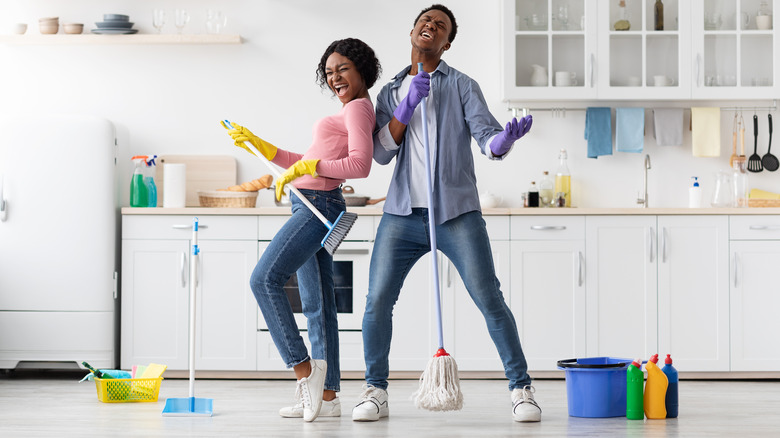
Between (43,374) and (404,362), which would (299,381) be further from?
(43,374)

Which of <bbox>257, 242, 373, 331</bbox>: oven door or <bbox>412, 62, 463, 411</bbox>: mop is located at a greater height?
<bbox>257, 242, 373, 331</bbox>: oven door

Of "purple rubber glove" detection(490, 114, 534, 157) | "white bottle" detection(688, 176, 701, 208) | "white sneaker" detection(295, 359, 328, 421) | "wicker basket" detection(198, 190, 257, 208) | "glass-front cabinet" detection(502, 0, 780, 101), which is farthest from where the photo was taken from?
"white bottle" detection(688, 176, 701, 208)

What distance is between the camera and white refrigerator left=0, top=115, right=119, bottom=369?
13.9 ft

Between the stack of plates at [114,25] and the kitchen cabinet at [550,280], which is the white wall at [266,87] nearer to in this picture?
the stack of plates at [114,25]

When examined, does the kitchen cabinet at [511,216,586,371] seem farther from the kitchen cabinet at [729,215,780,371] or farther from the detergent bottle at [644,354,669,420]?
the detergent bottle at [644,354,669,420]

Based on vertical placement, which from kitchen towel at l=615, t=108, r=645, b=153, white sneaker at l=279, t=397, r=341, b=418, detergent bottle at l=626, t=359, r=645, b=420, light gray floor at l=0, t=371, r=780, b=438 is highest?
kitchen towel at l=615, t=108, r=645, b=153

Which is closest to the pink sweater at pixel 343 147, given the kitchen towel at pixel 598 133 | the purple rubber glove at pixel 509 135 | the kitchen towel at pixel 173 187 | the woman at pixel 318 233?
the woman at pixel 318 233

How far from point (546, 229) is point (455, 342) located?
689 millimetres

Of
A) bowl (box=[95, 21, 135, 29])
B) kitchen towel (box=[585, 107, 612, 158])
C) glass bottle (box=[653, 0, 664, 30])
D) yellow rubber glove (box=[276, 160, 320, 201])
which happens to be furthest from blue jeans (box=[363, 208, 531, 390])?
bowl (box=[95, 21, 135, 29])

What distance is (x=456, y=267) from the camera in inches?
114

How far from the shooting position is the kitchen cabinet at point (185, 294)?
13.8ft

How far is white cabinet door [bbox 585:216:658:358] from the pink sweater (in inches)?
67.6

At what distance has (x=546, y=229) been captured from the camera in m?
4.23

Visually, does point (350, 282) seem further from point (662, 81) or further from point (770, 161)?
point (770, 161)
